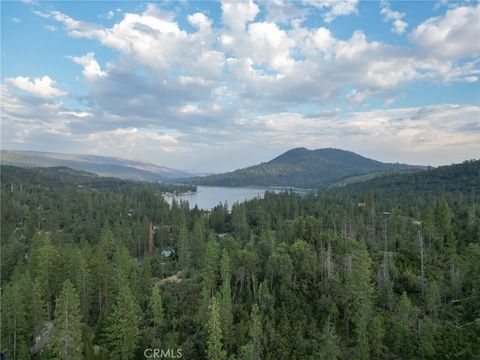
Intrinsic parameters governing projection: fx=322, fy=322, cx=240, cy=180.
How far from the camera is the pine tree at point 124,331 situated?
39.8 m

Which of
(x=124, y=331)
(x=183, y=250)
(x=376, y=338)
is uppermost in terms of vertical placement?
(x=183, y=250)

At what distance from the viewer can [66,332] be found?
36.5m

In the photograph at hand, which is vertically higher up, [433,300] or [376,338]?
[433,300]

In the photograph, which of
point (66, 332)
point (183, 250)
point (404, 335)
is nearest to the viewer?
point (66, 332)

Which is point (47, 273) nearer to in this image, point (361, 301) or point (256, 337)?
point (256, 337)

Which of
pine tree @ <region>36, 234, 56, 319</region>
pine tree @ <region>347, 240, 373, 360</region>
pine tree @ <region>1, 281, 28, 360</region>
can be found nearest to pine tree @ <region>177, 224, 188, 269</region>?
pine tree @ <region>36, 234, 56, 319</region>

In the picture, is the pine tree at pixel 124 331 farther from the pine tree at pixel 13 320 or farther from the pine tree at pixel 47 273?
the pine tree at pixel 47 273

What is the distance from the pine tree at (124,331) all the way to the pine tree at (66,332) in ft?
12.6

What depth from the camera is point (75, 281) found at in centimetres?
5434

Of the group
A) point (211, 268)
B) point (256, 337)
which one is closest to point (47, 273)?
point (211, 268)

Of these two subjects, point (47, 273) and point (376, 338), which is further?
point (47, 273)

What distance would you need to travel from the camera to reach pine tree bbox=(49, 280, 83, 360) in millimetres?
36069

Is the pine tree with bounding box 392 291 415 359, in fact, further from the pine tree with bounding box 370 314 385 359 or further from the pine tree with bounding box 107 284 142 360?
the pine tree with bounding box 107 284 142 360

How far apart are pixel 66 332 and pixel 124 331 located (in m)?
6.62
